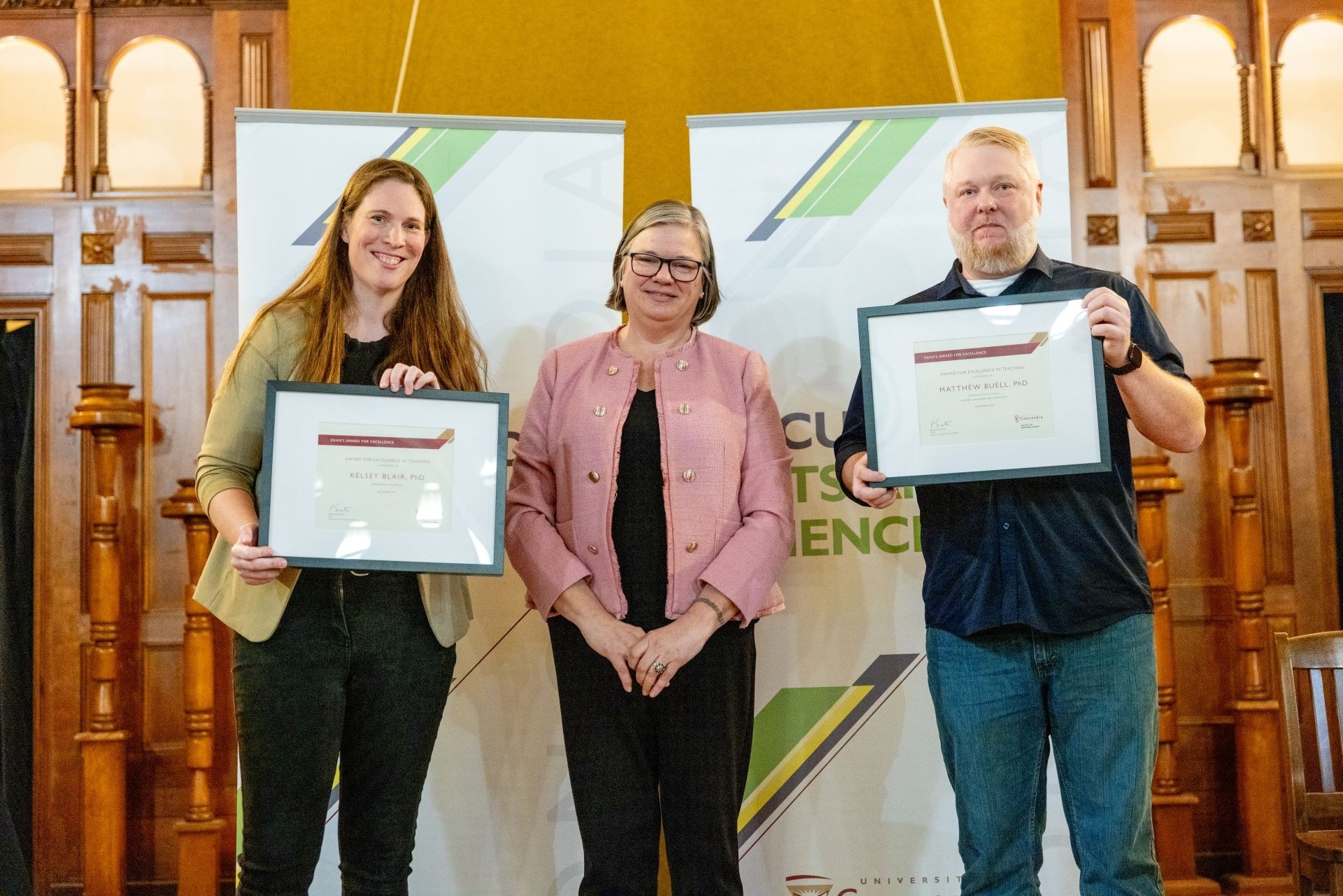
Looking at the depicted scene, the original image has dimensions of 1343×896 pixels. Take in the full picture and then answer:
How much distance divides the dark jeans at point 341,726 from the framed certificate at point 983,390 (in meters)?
0.82

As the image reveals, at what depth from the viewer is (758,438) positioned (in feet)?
6.67

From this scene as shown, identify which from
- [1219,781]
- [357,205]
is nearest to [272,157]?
[357,205]

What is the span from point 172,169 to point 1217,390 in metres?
3.49

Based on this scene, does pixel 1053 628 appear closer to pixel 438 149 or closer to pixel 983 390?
pixel 983 390

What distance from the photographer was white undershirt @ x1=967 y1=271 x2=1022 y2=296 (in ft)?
6.06

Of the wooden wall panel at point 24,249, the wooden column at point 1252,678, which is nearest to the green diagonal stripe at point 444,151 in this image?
the wooden wall panel at point 24,249

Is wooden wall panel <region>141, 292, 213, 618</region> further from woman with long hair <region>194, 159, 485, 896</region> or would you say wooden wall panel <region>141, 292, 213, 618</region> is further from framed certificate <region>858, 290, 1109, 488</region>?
framed certificate <region>858, 290, 1109, 488</region>

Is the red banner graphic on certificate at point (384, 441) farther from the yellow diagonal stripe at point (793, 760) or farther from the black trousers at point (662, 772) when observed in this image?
the yellow diagonal stripe at point (793, 760)

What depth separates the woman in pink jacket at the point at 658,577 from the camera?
1873 mm

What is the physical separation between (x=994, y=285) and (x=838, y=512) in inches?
31.1

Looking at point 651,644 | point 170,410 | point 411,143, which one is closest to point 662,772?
point 651,644

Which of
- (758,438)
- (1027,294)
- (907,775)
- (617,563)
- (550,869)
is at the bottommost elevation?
(550,869)

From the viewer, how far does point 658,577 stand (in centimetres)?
191

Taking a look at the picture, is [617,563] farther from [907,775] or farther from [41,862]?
[41,862]
